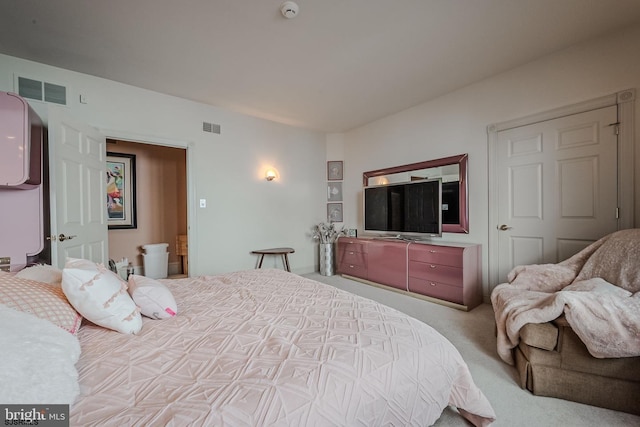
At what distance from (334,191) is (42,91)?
397 centimetres

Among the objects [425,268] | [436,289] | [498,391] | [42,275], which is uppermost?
[42,275]

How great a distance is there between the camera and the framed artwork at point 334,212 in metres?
5.00

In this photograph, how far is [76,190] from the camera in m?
2.49

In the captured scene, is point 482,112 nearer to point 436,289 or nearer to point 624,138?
point 624,138

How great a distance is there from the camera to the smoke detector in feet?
6.31

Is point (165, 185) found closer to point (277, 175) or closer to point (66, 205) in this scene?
point (277, 175)

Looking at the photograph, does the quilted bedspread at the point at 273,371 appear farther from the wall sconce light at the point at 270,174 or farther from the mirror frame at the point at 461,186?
the wall sconce light at the point at 270,174

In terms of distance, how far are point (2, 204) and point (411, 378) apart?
10.3 ft

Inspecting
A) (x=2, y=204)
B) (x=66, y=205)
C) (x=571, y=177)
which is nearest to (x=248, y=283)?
(x=66, y=205)

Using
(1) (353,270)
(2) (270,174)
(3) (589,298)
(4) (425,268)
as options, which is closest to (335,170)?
(2) (270,174)

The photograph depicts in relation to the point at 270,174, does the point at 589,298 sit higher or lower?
lower

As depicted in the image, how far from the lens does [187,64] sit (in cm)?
271

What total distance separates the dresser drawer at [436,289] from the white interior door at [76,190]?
3653 mm

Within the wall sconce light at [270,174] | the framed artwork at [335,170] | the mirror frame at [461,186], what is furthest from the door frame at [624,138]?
the wall sconce light at [270,174]
